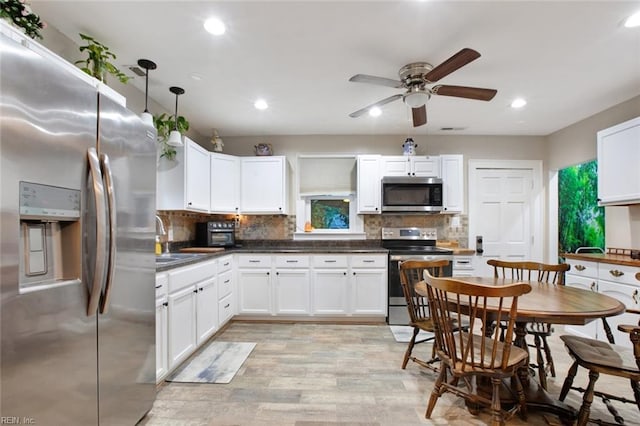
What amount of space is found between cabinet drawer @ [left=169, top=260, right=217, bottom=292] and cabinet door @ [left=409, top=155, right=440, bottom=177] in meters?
2.82

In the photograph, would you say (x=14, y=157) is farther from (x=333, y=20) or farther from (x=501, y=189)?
(x=501, y=189)

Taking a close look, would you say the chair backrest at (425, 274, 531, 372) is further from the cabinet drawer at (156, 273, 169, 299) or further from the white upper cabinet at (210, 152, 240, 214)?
the white upper cabinet at (210, 152, 240, 214)

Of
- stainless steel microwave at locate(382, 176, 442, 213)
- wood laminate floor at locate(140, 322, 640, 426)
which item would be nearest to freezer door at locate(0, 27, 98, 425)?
wood laminate floor at locate(140, 322, 640, 426)

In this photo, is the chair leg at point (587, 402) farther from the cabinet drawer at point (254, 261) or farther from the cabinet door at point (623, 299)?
the cabinet drawer at point (254, 261)

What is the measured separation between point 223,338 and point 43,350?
2243 mm

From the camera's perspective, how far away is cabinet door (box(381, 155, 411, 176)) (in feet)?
13.1

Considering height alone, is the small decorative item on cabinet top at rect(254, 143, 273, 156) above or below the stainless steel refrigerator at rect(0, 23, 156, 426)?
above

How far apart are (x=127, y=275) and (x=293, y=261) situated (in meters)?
2.19

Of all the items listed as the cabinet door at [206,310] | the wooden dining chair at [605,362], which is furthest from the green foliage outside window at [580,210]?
the cabinet door at [206,310]

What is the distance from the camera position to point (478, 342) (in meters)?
1.93

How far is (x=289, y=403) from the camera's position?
6.60ft

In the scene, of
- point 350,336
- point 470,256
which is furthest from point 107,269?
point 470,256

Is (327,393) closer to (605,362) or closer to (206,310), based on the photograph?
(206,310)

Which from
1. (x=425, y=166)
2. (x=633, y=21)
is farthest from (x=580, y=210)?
(x=633, y=21)
